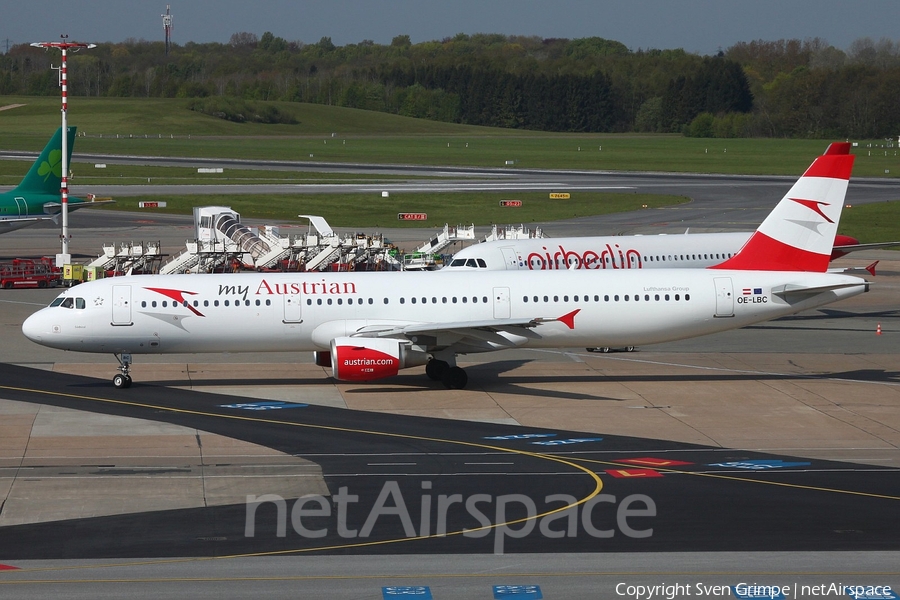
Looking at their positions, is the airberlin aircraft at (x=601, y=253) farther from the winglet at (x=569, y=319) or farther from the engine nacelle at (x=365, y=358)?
the engine nacelle at (x=365, y=358)

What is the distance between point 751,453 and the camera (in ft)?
94.6

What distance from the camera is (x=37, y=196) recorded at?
234ft

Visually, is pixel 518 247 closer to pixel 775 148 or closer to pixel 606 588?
pixel 606 588

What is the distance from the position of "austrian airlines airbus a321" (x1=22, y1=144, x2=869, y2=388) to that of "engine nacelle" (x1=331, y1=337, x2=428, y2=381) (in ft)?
0.35

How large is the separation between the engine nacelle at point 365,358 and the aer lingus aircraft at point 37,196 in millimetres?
40144

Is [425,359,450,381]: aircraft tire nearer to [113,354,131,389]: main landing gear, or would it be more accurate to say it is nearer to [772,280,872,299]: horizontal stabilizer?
[113,354,131,389]: main landing gear

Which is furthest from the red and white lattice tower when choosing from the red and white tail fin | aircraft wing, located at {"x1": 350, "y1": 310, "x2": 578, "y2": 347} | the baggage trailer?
the red and white tail fin

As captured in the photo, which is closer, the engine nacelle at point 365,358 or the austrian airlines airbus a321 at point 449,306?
the engine nacelle at point 365,358

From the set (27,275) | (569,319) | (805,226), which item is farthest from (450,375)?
(27,275)

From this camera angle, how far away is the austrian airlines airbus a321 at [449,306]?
36.8 m

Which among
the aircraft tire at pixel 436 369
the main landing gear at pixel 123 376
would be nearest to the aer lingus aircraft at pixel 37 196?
the main landing gear at pixel 123 376

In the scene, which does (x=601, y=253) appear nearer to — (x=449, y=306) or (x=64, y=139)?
(x=449, y=306)

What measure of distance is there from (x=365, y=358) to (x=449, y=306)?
3932 mm

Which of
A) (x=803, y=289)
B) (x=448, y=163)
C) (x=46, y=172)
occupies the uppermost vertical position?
(x=46, y=172)
